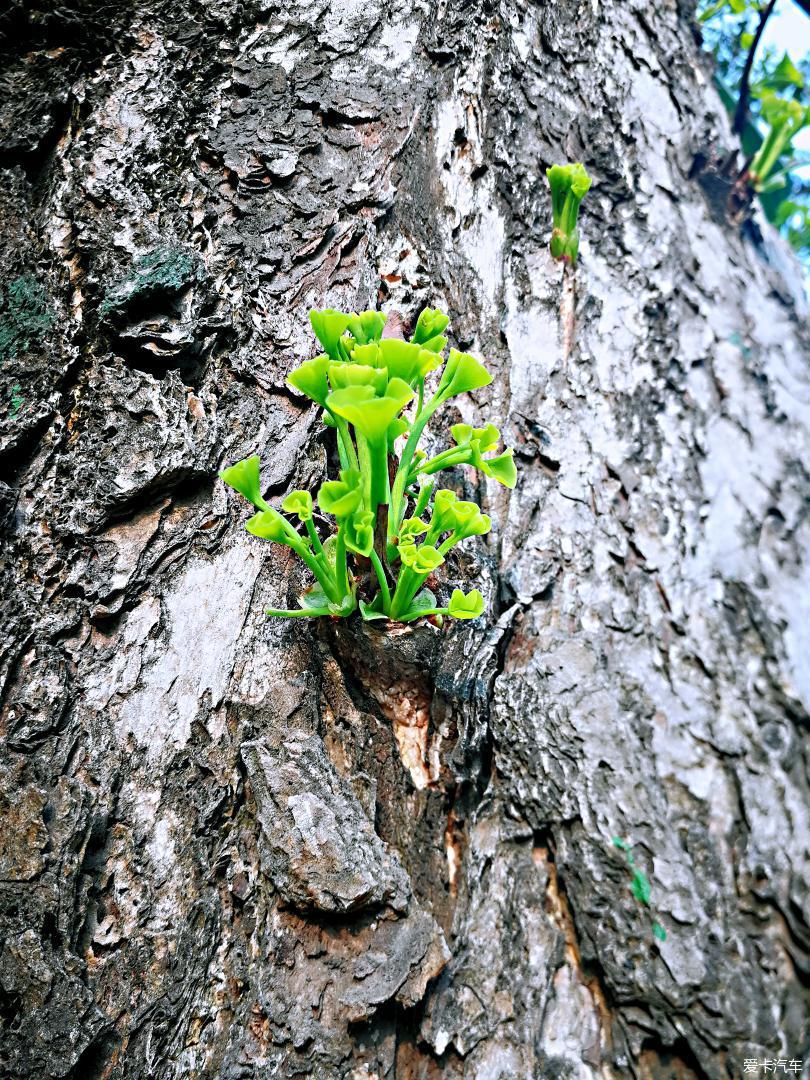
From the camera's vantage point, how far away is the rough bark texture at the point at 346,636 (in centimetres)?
94

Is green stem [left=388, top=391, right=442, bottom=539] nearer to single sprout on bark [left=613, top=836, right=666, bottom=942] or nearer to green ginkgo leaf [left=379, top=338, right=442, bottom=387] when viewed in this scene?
green ginkgo leaf [left=379, top=338, right=442, bottom=387]

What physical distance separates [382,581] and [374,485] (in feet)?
0.42

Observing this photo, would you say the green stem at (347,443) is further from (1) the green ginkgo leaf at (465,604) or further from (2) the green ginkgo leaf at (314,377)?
(1) the green ginkgo leaf at (465,604)

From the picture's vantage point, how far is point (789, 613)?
73.0 inches

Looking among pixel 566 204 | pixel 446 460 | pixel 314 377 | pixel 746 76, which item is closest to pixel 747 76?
pixel 746 76

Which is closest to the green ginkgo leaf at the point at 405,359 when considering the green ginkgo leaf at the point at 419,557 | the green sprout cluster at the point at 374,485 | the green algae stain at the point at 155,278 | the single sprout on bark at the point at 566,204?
the green sprout cluster at the point at 374,485

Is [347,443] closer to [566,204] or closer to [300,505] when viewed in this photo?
[300,505]

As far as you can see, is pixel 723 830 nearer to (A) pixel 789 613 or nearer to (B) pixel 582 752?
(B) pixel 582 752

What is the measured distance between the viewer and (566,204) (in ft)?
4.91

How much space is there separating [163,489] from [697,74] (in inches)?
79.6

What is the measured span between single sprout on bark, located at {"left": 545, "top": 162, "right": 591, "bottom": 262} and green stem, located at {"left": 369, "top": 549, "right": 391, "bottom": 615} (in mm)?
903

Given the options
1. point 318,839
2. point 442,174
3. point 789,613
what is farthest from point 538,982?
point 442,174

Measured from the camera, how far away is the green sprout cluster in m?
0.86

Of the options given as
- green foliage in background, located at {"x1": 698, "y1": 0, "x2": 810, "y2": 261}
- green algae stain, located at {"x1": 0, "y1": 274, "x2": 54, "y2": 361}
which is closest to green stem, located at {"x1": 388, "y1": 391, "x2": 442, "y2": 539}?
green algae stain, located at {"x1": 0, "y1": 274, "x2": 54, "y2": 361}
